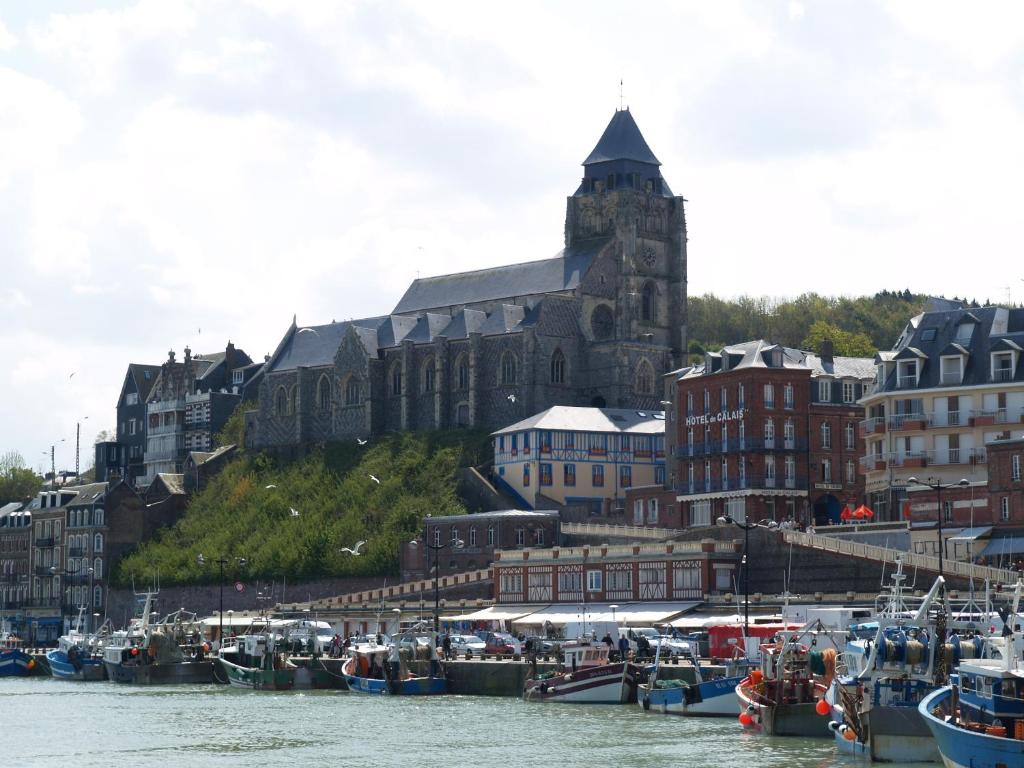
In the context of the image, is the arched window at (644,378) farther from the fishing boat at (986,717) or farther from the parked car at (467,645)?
the fishing boat at (986,717)

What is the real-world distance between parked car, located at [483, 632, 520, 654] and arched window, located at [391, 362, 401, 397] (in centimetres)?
6649

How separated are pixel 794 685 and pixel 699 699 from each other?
370 inches

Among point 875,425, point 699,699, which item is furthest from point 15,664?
point 699,699

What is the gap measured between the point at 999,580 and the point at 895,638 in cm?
2937

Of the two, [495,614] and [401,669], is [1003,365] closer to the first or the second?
[495,614]

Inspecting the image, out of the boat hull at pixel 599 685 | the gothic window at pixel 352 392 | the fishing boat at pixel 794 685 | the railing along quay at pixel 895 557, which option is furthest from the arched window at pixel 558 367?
the fishing boat at pixel 794 685

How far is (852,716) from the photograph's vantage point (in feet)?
191

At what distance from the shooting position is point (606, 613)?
101750 mm

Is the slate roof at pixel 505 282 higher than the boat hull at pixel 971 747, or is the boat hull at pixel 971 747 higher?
the slate roof at pixel 505 282

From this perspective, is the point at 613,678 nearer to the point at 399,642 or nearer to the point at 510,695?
the point at 510,695

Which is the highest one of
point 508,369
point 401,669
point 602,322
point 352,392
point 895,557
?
point 602,322

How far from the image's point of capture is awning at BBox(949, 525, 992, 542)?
304ft

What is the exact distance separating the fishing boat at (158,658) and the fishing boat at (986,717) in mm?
63801

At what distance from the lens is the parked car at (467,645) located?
9631cm
